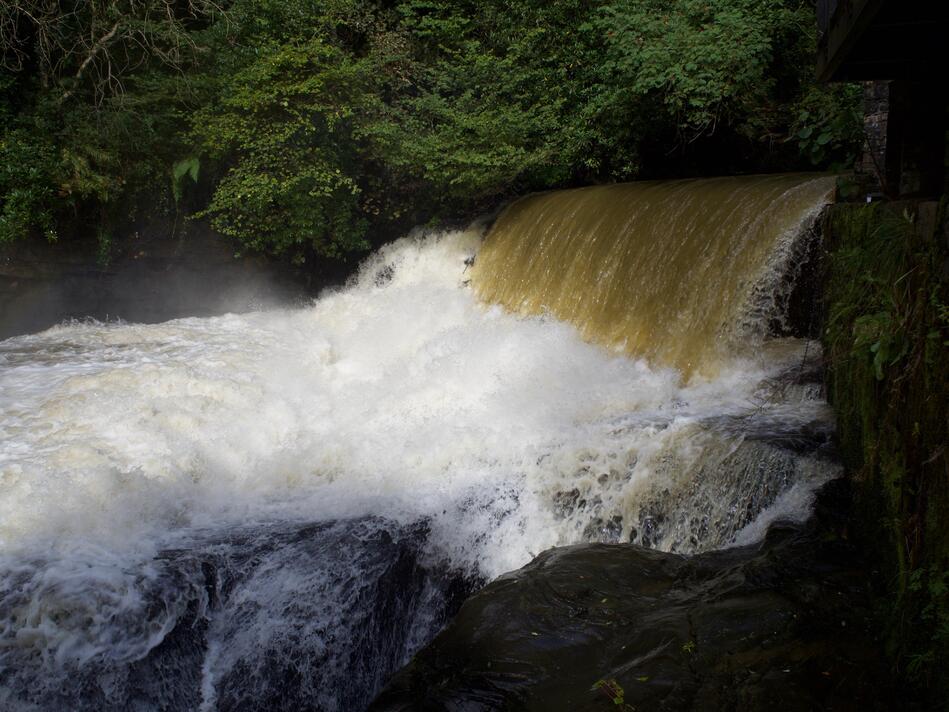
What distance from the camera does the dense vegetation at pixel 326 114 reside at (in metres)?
9.29

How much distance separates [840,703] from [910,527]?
2.31 ft

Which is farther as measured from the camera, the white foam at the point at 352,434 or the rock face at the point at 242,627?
the white foam at the point at 352,434

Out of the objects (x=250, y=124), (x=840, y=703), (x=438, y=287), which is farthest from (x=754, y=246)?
(x=250, y=124)

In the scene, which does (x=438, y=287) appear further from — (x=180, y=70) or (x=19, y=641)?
(x=19, y=641)

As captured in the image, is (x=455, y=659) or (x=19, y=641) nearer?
(x=455, y=659)

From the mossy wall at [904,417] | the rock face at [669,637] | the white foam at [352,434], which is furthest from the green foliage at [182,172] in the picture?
the mossy wall at [904,417]

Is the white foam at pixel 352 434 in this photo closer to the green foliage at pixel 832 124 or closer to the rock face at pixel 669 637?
the rock face at pixel 669 637

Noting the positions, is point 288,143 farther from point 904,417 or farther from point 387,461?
point 904,417

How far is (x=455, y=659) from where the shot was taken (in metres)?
3.20

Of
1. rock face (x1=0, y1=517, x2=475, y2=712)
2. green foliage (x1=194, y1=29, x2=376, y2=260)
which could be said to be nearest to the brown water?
rock face (x1=0, y1=517, x2=475, y2=712)

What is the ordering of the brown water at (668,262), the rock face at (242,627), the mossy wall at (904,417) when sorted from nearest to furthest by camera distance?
the mossy wall at (904,417), the rock face at (242,627), the brown water at (668,262)

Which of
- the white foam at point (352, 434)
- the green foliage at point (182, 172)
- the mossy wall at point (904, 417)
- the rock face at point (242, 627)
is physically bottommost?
the rock face at point (242, 627)

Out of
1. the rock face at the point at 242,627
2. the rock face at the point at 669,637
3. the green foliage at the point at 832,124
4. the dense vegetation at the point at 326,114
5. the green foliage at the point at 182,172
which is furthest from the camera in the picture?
the green foliage at the point at 182,172

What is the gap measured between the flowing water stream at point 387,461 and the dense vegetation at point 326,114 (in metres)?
1.81
